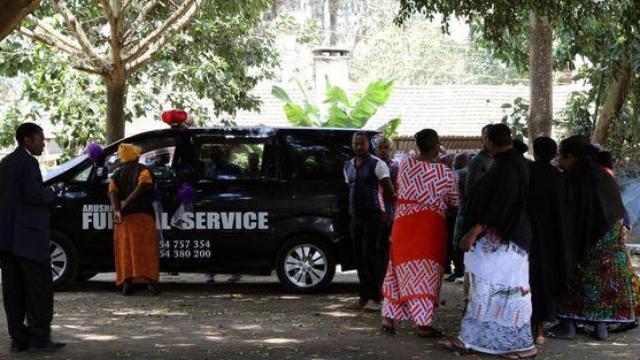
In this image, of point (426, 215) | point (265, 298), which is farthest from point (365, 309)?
point (426, 215)

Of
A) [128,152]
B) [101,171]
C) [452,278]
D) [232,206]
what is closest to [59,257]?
[101,171]

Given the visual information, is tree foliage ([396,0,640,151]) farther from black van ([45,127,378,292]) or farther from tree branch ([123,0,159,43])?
tree branch ([123,0,159,43])

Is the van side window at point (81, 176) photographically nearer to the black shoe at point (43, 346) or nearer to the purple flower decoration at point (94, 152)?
the purple flower decoration at point (94, 152)

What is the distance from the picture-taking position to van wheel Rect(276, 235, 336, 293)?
12.0 m

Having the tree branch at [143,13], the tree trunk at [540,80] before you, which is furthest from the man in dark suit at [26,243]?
the tree trunk at [540,80]

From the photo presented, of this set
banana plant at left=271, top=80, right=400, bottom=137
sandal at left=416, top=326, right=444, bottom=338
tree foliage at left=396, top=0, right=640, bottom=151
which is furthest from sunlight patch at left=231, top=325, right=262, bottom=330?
banana plant at left=271, top=80, right=400, bottom=137

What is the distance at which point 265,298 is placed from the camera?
39.0 ft

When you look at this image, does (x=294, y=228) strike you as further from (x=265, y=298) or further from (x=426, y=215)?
(x=426, y=215)

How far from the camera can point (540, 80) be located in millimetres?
15875

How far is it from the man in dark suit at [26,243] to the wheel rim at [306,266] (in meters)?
4.27

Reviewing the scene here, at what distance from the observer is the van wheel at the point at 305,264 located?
12.0 m

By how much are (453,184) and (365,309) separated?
260 cm

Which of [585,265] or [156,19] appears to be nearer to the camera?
[585,265]

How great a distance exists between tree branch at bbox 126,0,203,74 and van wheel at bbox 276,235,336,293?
209 inches
